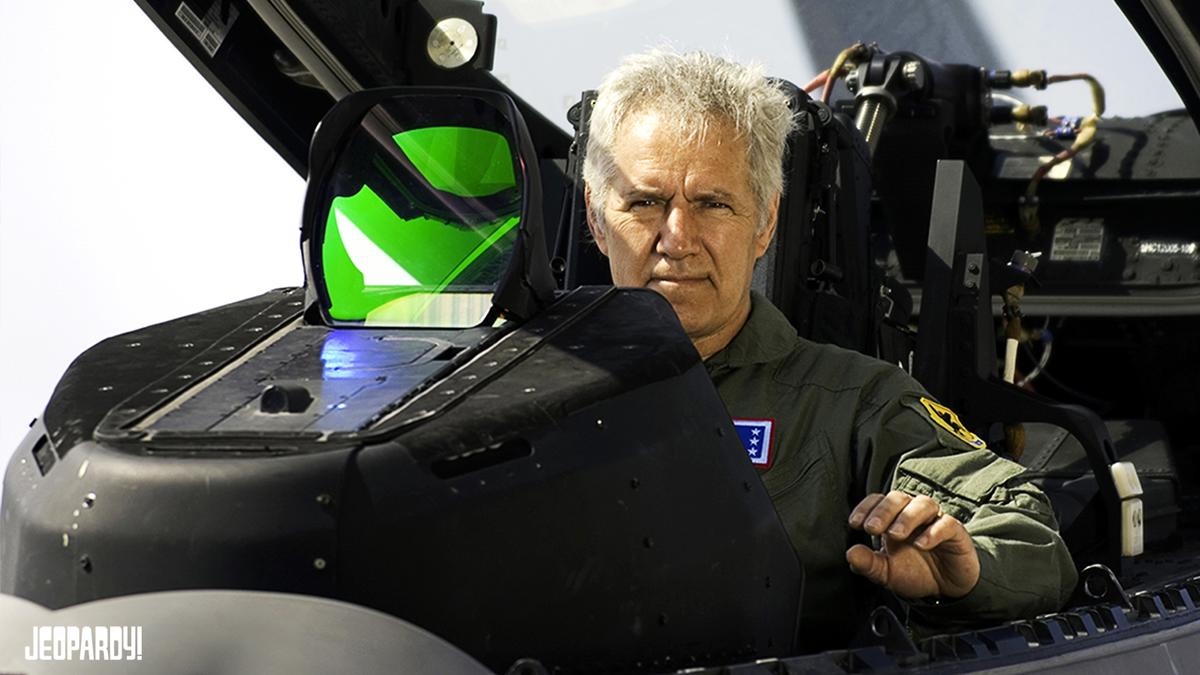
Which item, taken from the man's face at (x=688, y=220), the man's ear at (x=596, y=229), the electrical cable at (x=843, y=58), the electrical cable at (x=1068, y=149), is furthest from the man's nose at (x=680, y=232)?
the electrical cable at (x=1068, y=149)

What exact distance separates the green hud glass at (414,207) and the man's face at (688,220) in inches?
11.7

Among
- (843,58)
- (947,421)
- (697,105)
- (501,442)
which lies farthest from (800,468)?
(843,58)

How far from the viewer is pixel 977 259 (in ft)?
7.91

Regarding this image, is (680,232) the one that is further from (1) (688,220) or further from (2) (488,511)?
(2) (488,511)

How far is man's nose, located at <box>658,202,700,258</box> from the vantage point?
1.83 metres

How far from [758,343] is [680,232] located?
0.47ft

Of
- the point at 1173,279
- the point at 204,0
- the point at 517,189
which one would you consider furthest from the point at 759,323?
the point at 1173,279

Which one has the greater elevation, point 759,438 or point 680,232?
point 680,232

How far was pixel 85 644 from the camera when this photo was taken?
1.21 m

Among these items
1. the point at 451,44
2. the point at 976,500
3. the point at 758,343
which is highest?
the point at 451,44

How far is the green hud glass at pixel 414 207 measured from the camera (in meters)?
1.51

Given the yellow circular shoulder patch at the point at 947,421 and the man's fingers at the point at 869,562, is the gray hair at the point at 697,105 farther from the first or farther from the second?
the man's fingers at the point at 869,562

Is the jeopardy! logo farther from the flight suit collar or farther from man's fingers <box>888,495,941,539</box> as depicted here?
the flight suit collar

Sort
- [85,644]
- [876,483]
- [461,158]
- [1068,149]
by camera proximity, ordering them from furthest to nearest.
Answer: [1068,149], [876,483], [461,158], [85,644]
